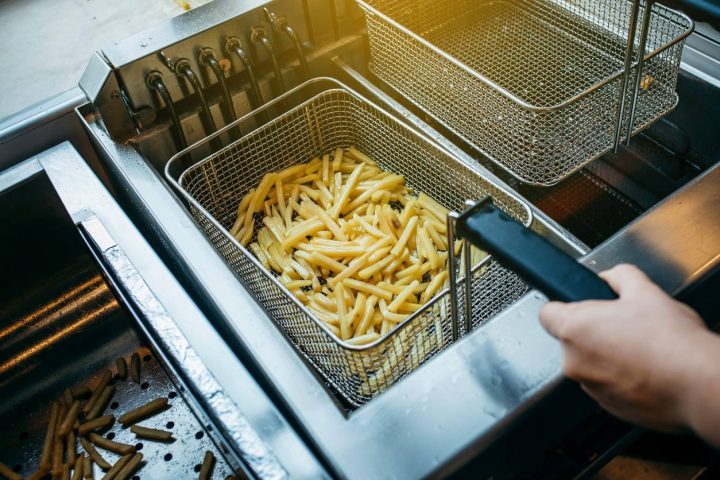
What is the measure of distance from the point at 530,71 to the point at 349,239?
2.17 feet

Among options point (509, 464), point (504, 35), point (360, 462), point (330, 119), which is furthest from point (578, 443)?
point (504, 35)

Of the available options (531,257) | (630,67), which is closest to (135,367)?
(531,257)

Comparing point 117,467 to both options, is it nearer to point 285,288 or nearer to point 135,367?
point 135,367

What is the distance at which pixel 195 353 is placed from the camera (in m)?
1.15

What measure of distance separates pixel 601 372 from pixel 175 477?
3.48 feet

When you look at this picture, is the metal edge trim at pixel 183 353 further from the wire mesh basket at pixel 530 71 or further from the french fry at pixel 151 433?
the wire mesh basket at pixel 530 71

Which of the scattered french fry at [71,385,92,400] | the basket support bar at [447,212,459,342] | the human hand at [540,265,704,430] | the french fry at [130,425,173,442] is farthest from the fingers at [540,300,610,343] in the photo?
the scattered french fry at [71,385,92,400]

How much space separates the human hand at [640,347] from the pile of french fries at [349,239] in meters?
0.56

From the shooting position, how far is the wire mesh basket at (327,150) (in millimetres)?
1150

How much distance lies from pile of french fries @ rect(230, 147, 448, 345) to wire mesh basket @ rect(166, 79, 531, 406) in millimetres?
45

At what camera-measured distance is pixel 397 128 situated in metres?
1.58

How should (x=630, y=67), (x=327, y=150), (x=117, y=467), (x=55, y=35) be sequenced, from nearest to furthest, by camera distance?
(x=630, y=67) < (x=117, y=467) < (x=327, y=150) < (x=55, y=35)

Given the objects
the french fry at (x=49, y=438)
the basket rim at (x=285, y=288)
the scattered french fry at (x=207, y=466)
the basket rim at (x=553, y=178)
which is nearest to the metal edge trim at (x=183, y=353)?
the basket rim at (x=285, y=288)

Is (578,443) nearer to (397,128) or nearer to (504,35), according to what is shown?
(397,128)
